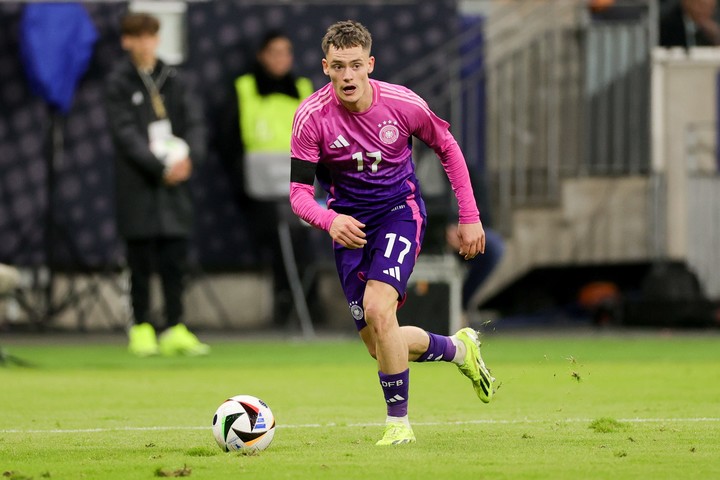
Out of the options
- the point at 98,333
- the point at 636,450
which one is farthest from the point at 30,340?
the point at 636,450

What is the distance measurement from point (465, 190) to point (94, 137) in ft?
33.6

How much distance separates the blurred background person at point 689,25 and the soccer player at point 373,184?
10548mm

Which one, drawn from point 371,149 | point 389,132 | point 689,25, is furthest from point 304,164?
point 689,25

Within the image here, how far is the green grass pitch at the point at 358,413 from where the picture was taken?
6.21 metres

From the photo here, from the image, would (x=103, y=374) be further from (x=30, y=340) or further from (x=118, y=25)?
(x=118, y=25)

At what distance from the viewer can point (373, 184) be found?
7.50m

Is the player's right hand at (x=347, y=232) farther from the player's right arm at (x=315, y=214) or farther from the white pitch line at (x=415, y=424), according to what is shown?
the white pitch line at (x=415, y=424)

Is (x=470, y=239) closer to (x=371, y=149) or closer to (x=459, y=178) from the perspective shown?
(x=459, y=178)

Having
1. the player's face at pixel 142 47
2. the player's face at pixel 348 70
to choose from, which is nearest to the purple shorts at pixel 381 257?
the player's face at pixel 348 70

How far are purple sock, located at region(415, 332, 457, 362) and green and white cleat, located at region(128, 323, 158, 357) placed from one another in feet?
19.2

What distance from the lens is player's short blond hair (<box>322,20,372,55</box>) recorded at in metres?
7.18

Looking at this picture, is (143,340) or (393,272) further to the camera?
(143,340)

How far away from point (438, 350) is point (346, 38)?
1.74 metres

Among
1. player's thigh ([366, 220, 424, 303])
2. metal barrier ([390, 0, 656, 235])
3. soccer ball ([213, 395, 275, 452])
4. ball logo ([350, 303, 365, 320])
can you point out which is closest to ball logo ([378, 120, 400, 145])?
player's thigh ([366, 220, 424, 303])
